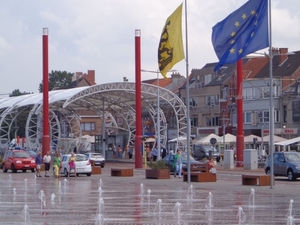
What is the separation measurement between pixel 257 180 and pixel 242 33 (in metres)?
7.84

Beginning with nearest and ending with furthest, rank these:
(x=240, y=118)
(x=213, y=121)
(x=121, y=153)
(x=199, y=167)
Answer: (x=199, y=167) → (x=240, y=118) → (x=121, y=153) → (x=213, y=121)

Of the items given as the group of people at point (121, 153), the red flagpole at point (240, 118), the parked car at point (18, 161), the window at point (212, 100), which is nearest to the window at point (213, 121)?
the window at point (212, 100)

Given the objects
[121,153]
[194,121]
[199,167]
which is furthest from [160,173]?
[194,121]

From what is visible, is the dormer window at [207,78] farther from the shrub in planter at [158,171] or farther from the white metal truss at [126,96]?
the shrub in planter at [158,171]

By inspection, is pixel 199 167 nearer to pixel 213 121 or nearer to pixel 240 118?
pixel 240 118

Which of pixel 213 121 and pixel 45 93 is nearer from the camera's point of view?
pixel 45 93

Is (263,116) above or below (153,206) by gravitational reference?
above

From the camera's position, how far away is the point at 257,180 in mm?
36906

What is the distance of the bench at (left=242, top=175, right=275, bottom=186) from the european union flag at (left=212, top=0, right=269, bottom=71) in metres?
6.09

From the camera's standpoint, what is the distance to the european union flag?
1276 inches

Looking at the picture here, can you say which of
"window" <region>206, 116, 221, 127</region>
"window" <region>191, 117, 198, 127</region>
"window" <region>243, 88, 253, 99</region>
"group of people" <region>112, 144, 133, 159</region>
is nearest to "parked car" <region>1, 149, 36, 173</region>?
"group of people" <region>112, 144, 133, 159</region>

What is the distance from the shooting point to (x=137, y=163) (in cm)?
6266

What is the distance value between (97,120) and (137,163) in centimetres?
6973

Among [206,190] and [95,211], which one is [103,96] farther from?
[95,211]
